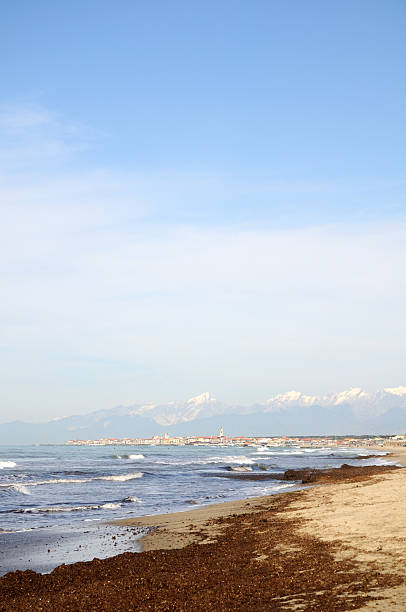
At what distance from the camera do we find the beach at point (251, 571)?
9.13 meters

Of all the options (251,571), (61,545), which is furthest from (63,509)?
(251,571)

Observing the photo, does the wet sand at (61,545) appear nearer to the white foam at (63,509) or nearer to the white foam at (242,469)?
the white foam at (63,509)

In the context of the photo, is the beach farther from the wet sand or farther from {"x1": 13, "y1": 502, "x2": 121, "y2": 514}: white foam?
{"x1": 13, "y1": 502, "x2": 121, "y2": 514}: white foam

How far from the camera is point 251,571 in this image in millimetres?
11180

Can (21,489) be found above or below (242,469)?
above

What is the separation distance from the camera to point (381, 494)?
1992 centimetres

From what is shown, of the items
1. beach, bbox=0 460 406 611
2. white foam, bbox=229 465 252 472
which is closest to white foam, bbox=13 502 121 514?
beach, bbox=0 460 406 611

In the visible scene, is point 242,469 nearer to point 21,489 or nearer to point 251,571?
point 21,489

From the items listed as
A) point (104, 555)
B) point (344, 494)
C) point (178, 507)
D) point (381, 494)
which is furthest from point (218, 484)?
point (104, 555)

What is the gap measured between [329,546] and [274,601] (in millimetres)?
4038

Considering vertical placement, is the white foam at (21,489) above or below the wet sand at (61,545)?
below

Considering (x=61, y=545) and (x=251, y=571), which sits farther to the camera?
(x=61, y=545)

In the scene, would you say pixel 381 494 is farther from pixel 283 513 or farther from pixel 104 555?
pixel 104 555

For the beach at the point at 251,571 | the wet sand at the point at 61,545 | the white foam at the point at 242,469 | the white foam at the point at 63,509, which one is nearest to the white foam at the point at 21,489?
the white foam at the point at 63,509
